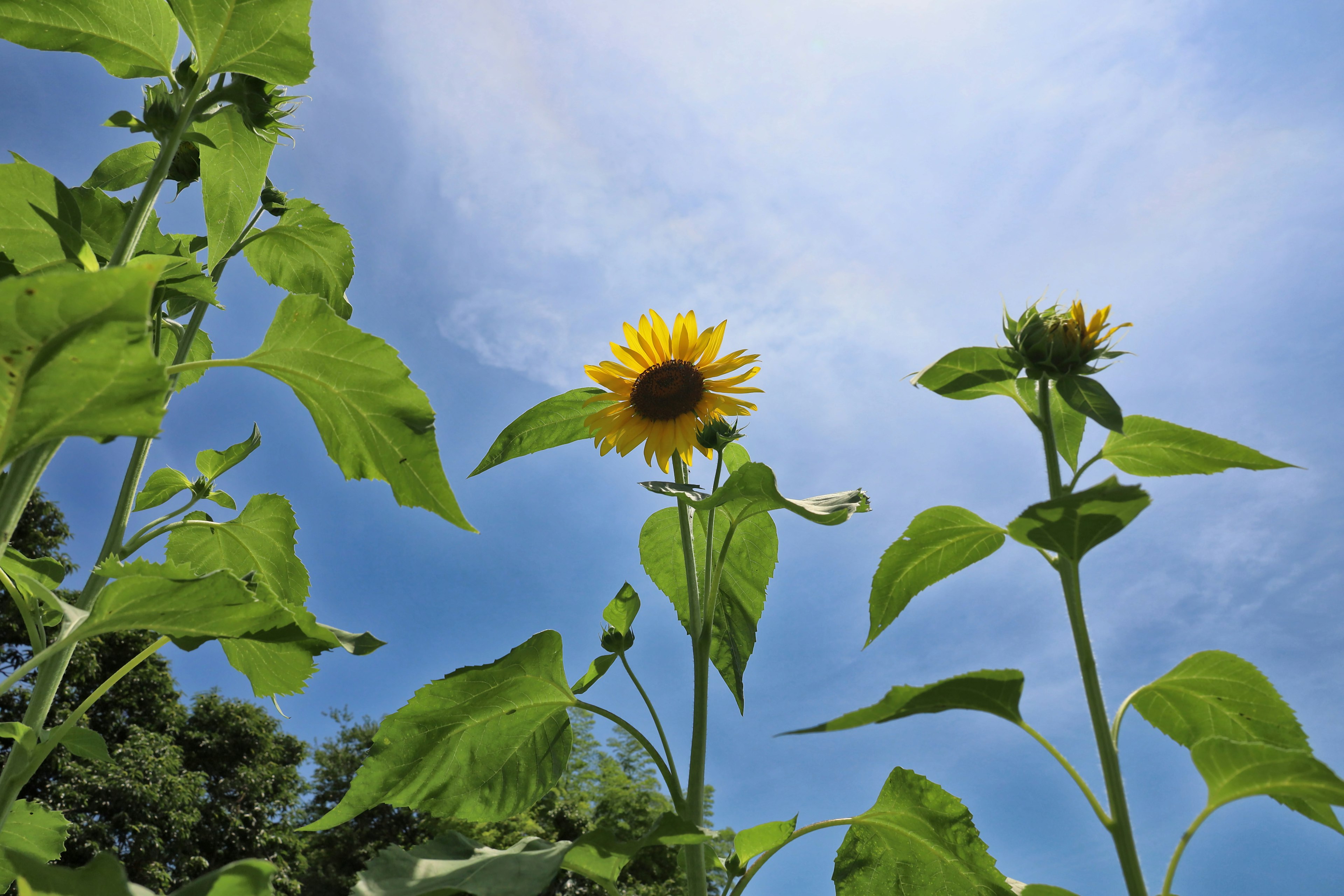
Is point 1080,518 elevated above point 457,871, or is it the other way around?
point 1080,518

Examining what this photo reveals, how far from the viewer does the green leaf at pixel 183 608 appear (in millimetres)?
758

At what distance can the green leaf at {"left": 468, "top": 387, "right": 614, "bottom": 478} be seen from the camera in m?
1.43

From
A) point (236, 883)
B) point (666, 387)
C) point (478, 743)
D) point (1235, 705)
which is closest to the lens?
point (236, 883)

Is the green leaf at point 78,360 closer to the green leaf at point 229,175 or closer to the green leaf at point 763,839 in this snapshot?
the green leaf at point 229,175

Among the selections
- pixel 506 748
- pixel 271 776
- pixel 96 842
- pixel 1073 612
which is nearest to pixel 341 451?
pixel 506 748

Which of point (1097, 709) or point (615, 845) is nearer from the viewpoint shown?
point (1097, 709)

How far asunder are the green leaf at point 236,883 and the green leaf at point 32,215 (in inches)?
25.9

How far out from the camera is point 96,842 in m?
13.4

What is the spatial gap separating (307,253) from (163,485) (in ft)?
1.92

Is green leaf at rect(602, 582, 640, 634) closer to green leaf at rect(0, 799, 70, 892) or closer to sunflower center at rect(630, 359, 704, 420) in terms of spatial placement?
sunflower center at rect(630, 359, 704, 420)

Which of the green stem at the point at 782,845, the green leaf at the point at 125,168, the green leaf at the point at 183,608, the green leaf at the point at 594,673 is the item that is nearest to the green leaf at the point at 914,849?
the green stem at the point at 782,845

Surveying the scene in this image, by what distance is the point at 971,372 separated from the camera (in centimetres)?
99

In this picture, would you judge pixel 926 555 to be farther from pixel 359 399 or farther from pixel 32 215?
pixel 32 215

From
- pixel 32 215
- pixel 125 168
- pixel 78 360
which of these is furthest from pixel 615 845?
pixel 125 168
